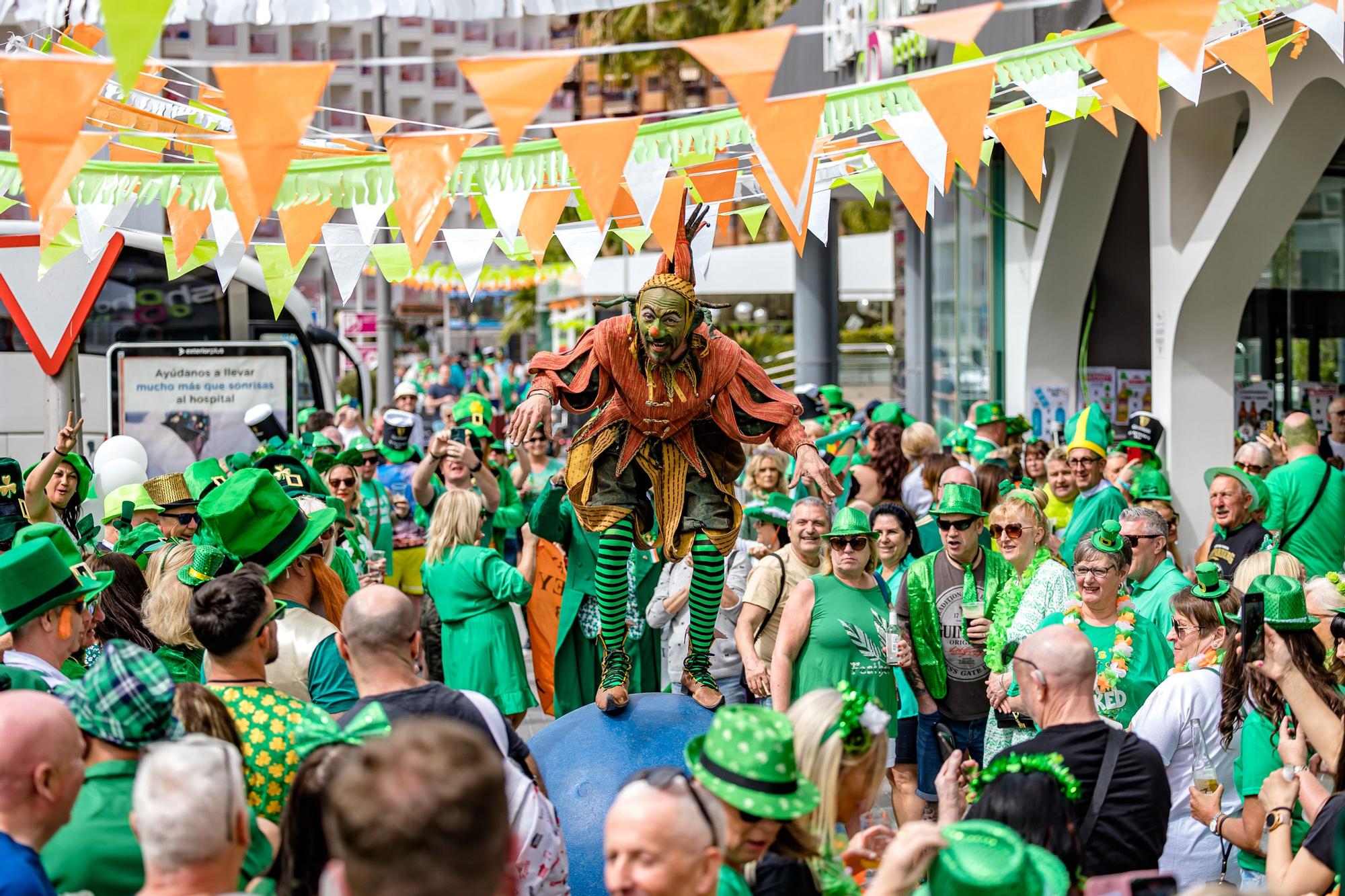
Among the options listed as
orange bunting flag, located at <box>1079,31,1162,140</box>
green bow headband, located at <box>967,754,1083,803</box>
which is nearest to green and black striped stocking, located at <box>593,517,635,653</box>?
green bow headband, located at <box>967,754,1083,803</box>

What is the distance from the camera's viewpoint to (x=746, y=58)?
13.4ft

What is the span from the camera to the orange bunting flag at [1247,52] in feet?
17.0


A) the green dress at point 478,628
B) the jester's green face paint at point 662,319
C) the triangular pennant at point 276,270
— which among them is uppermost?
the triangular pennant at point 276,270

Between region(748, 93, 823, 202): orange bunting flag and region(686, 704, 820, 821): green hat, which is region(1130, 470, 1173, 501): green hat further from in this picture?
region(686, 704, 820, 821): green hat

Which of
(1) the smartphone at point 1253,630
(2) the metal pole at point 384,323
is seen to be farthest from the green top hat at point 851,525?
A: (2) the metal pole at point 384,323

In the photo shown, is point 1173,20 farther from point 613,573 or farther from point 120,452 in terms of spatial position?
point 120,452

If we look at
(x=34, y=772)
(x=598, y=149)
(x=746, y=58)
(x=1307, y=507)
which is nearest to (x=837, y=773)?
(x=34, y=772)

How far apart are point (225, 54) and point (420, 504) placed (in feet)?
218

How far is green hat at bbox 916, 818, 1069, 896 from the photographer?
118 inches

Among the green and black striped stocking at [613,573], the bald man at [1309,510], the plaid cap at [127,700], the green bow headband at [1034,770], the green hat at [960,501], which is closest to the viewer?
the plaid cap at [127,700]

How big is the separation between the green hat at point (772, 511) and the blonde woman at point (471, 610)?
1.67 meters

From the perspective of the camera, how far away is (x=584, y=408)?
549 centimetres

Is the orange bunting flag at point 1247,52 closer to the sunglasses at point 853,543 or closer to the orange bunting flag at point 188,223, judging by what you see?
the sunglasses at point 853,543

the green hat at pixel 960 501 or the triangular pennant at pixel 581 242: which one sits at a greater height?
the triangular pennant at pixel 581 242
